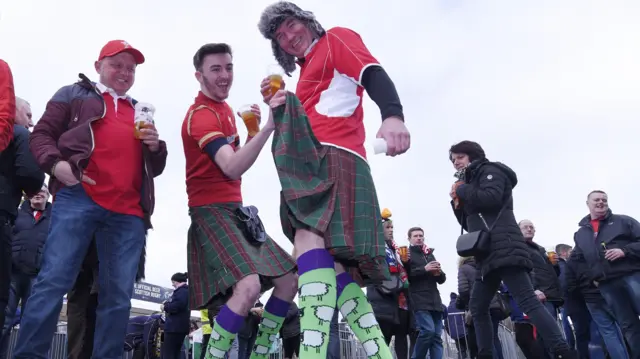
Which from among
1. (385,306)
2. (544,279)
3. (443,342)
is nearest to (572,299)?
(544,279)

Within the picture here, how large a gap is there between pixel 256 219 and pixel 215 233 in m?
0.30

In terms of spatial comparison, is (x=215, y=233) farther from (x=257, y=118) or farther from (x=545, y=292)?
(x=545, y=292)

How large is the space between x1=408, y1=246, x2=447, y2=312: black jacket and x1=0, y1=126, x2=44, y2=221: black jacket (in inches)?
201

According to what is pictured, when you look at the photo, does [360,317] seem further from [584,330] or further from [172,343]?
[172,343]

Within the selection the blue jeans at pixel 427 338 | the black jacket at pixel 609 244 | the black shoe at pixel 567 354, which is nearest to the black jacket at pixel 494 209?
the black shoe at pixel 567 354

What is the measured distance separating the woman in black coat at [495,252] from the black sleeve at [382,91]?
309 centimetres

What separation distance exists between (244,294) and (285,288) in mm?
282

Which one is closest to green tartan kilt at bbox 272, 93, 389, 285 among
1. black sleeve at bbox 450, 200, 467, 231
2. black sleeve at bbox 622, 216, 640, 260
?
black sleeve at bbox 450, 200, 467, 231

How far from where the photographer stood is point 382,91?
9.07 feet

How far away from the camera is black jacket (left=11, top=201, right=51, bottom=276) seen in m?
6.18

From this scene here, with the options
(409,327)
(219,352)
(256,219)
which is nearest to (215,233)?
(256,219)

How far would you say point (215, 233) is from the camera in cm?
356

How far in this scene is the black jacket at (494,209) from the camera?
536 centimetres

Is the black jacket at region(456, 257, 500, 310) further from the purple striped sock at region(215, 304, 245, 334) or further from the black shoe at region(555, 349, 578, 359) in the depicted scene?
the purple striped sock at region(215, 304, 245, 334)
